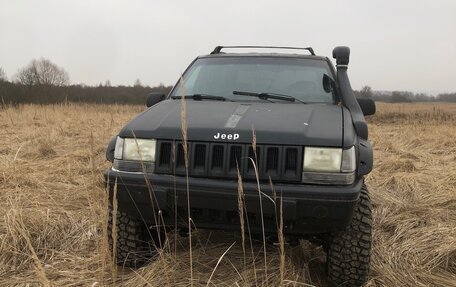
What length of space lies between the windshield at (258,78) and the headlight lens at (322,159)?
3.30ft

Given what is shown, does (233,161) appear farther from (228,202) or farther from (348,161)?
(348,161)

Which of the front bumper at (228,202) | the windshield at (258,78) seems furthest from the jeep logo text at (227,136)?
the windshield at (258,78)

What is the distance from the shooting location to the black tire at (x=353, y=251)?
2590mm

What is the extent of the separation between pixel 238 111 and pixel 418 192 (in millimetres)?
3154

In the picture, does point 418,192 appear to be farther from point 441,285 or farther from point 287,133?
point 287,133

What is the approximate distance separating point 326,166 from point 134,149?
1.13 metres

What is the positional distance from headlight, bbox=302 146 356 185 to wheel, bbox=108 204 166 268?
108 centimetres

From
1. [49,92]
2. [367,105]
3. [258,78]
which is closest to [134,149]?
[258,78]

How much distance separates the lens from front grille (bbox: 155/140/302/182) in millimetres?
2404

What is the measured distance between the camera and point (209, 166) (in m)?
2.46

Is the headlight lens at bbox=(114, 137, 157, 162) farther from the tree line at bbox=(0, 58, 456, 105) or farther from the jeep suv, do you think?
the tree line at bbox=(0, 58, 456, 105)

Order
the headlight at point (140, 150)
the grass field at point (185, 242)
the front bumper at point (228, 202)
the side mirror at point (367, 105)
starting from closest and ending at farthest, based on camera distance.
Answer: the front bumper at point (228, 202) < the headlight at point (140, 150) < the grass field at point (185, 242) < the side mirror at point (367, 105)

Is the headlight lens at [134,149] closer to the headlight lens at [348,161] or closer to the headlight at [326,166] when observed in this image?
the headlight at [326,166]

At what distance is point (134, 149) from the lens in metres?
2.62
